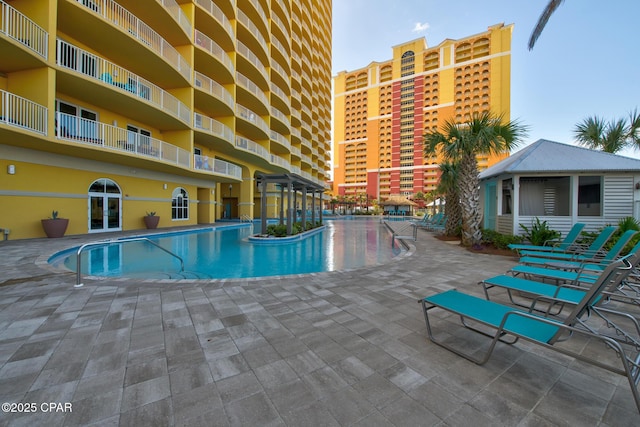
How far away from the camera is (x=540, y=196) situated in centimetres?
1018

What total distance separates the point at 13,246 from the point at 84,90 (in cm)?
659

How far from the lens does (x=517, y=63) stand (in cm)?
6212

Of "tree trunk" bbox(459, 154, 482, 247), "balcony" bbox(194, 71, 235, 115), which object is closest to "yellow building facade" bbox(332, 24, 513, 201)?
"balcony" bbox(194, 71, 235, 115)

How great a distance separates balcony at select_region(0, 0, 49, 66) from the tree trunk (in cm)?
1526

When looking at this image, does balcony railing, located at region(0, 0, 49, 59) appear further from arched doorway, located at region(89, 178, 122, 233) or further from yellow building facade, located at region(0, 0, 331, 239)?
arched doorway, located at region(89, 178, 122, 233)

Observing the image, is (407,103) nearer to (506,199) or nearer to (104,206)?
(506,199)

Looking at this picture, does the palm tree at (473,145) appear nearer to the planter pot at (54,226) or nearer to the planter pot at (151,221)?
the planter pot at (151,221)

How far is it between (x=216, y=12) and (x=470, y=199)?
18.3m

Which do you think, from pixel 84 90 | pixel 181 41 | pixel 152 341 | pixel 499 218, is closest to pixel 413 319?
pixel 152 341

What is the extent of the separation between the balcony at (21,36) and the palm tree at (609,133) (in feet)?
81.1

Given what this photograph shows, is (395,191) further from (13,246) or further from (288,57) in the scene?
(13,246)

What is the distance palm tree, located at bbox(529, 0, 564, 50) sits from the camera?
694 centimetres

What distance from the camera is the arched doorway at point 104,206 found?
12.1 metres

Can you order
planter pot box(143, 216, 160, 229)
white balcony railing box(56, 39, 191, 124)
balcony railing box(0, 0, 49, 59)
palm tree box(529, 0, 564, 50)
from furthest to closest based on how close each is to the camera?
planter pot box(143, 216, 160, 229) → white balcony railing box(56, 39, 191, 124) → balcony railing box(0, 0, 49, 59) → palm tree box(529, 0, 564, 50)
